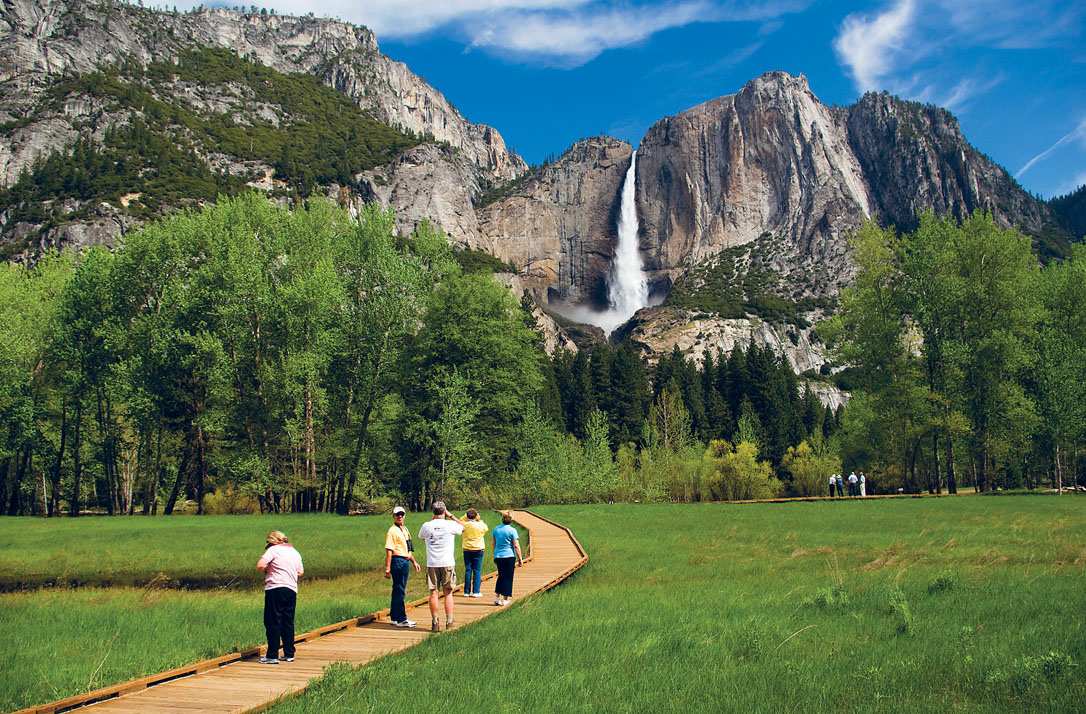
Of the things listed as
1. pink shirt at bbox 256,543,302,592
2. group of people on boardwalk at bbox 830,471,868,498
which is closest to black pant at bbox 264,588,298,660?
pink shirt at bbox 256,543,302,592

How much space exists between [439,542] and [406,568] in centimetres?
77

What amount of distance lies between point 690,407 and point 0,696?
83.8m

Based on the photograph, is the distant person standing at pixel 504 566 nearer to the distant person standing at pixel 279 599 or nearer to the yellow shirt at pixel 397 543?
the yellow shirt at pixel 397 543

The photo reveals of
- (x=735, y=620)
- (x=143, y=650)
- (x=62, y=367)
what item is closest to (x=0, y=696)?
(x=143, y=650)

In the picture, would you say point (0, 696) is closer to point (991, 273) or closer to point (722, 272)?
point (991, 273)

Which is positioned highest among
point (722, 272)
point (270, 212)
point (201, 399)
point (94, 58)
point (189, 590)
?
point (94, 58)

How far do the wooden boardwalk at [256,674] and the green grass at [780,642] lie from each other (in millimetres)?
541

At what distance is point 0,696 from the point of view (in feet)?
27.1

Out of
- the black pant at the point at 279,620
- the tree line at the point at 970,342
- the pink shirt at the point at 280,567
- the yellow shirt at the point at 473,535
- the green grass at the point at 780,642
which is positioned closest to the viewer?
the green grass at the point at 780,642

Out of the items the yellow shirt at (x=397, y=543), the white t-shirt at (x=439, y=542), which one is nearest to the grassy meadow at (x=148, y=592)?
the yellow shirt at (x=397, y=543)

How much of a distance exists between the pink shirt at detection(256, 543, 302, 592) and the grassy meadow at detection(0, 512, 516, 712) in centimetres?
176

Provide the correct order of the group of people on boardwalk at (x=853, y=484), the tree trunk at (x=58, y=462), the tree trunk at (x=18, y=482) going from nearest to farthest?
1. the tree trunk at (x=58, y=462)
2. the tree trunk at (x=18, y=482)
3. the group of people on boardwalk at (x=853, y=484)

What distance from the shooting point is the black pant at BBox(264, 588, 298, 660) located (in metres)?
9.23

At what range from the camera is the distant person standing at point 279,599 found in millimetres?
9234
